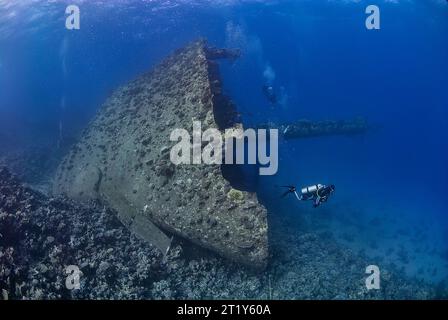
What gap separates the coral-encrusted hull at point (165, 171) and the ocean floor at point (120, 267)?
24.2 inches

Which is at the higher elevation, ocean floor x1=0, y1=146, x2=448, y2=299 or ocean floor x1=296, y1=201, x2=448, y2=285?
ocean floor x1=0, y1=146, x2=448, y2=299

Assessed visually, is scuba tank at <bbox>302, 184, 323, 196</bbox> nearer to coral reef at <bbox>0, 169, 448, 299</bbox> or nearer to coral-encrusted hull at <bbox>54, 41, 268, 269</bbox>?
coral-encrusted hull at <bbox>54, 41, 268, 269</bbox>

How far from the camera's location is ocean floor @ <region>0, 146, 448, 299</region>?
7980mm

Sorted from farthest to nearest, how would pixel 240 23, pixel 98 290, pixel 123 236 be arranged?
pixel 240 23 → pixel 123 236 → pixel 98 290

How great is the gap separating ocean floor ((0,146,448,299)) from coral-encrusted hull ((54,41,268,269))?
2.02ft

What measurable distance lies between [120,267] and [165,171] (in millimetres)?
2731

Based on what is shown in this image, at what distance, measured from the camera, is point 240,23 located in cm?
4462

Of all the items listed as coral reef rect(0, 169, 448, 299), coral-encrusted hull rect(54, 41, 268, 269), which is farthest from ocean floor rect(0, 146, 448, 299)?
coral-encrusted hull rect(54, 41, 268, 269)

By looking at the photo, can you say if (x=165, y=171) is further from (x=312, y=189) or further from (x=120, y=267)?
(x=312, y=189)

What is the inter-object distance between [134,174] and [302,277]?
5.59 meters

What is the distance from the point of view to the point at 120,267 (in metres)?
8.74

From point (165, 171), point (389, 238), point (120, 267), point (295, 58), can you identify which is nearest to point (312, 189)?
point (165, 171)
